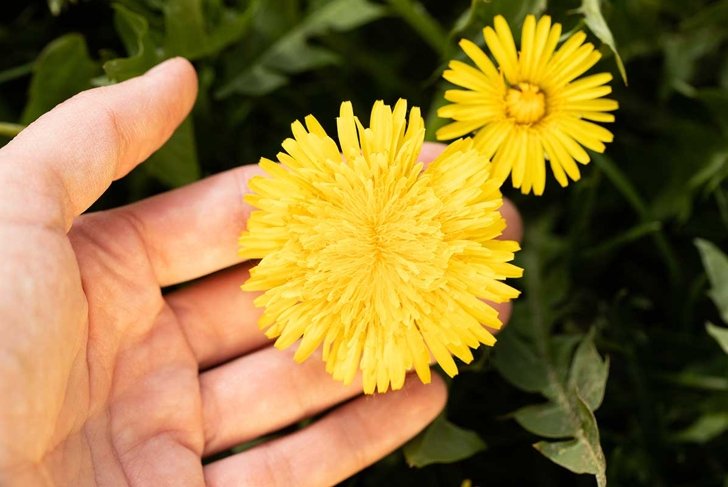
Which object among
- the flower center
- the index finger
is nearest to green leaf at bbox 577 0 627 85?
the flower center

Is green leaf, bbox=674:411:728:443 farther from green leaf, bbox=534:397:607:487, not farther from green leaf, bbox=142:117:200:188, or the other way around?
green leaf, bbox=142:117:200:188

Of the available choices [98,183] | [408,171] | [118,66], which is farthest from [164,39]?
[408,171]

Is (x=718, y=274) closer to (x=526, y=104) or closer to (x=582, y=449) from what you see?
(x=582, y=449)

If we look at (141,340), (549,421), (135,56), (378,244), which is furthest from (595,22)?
(141,340)

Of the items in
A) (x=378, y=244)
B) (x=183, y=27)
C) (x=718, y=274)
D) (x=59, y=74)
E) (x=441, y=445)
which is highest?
(x=183, y=27)

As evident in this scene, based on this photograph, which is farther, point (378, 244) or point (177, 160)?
point (177, 160)

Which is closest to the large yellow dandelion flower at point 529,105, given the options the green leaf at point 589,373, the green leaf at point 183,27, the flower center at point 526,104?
the flower center at point 526,104
